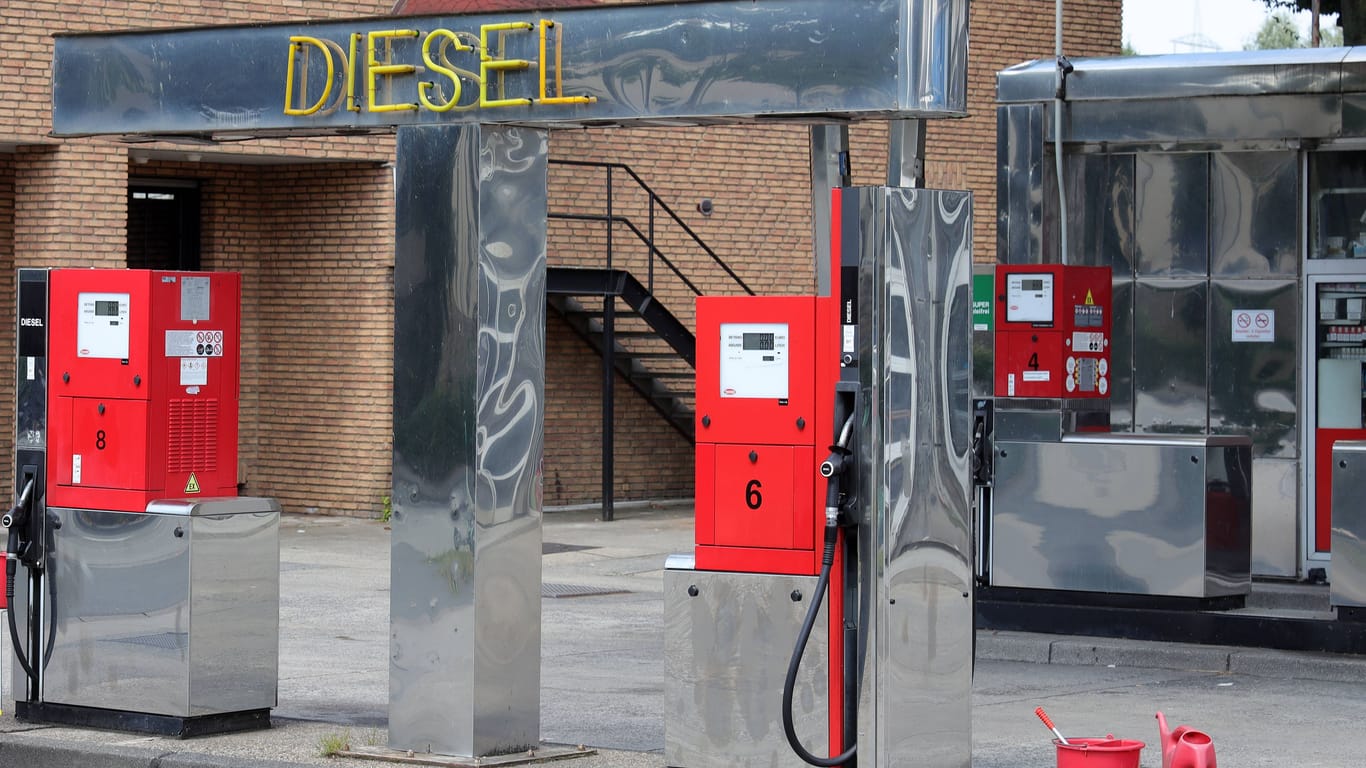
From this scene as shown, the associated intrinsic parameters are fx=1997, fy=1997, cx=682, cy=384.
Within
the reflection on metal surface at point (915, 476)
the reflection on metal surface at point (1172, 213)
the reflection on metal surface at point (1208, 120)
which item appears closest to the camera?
the reflection on metal surface at point (915, 476)

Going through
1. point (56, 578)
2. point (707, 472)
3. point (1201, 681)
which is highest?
point (707, 472)

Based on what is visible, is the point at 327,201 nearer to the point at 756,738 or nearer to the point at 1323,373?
the point at 1323,373

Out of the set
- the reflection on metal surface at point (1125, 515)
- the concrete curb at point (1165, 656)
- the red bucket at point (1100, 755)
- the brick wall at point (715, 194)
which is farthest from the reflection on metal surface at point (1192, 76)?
the brick wall at point (715, 194)

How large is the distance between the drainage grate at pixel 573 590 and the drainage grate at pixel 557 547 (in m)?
1.91

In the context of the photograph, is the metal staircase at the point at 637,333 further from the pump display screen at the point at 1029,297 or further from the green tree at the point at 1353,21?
the pump display screen at the point at 1029,297

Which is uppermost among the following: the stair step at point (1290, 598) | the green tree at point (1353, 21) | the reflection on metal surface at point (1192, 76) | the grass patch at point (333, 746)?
the green tree at point (1353, 21)

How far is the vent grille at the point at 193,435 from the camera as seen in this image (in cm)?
841

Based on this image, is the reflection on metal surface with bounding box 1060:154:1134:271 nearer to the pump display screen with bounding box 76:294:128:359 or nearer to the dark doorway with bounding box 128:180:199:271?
the pump display screen with bounding box 76:294:128:359

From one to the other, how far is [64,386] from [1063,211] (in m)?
6.59

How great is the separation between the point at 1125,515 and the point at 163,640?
586 cm

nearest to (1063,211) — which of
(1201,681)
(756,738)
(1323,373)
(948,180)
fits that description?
(1323,373)

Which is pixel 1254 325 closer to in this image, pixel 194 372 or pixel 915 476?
pixel 915 476

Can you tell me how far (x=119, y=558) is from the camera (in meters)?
8.33

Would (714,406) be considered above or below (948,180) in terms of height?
below
